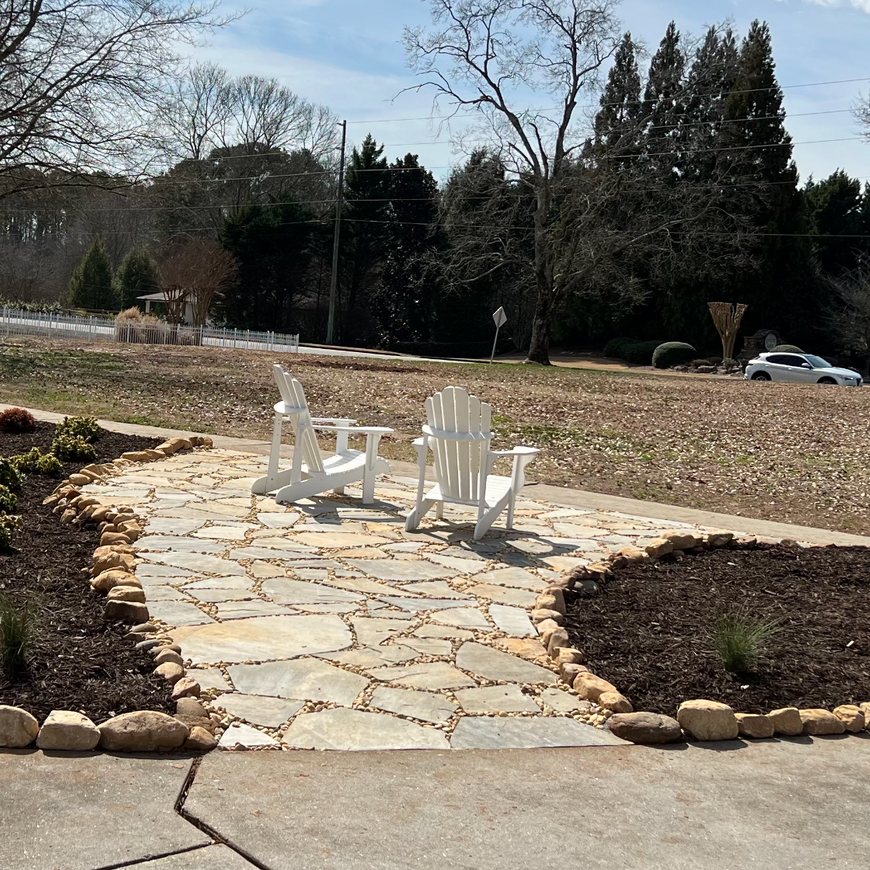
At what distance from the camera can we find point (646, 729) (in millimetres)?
3461

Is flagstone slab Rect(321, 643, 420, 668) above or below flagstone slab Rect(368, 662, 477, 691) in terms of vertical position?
above

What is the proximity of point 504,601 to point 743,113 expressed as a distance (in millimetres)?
41206

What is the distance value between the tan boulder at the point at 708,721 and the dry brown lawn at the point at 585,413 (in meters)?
5.10

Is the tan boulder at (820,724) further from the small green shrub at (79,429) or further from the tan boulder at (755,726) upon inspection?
the small green shrub at (79,429)

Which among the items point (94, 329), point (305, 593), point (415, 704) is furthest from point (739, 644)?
point (94, 329)

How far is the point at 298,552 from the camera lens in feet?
19.1

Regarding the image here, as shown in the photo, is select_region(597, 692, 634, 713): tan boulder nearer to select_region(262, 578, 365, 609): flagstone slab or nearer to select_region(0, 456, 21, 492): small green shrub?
select_region(262, 578, 365, 609): flagstone slab

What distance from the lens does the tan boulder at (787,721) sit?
3.63 metres

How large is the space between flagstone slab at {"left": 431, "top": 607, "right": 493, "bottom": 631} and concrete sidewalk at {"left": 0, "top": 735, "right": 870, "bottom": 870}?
1.35 metres

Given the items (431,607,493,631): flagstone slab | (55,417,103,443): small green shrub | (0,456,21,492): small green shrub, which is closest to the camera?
(431,607,493,631): flagstone slab

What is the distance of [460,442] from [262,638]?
8.46ft

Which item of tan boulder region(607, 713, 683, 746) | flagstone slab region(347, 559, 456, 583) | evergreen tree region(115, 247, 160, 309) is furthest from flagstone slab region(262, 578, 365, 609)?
evergreen tree region(115, 247, 160, 309)

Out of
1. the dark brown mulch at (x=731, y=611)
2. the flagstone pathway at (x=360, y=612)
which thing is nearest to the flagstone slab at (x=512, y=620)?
the flagstone pathway at (x=360, y=612)

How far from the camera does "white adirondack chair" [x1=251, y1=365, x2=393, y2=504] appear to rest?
7.17 meters
